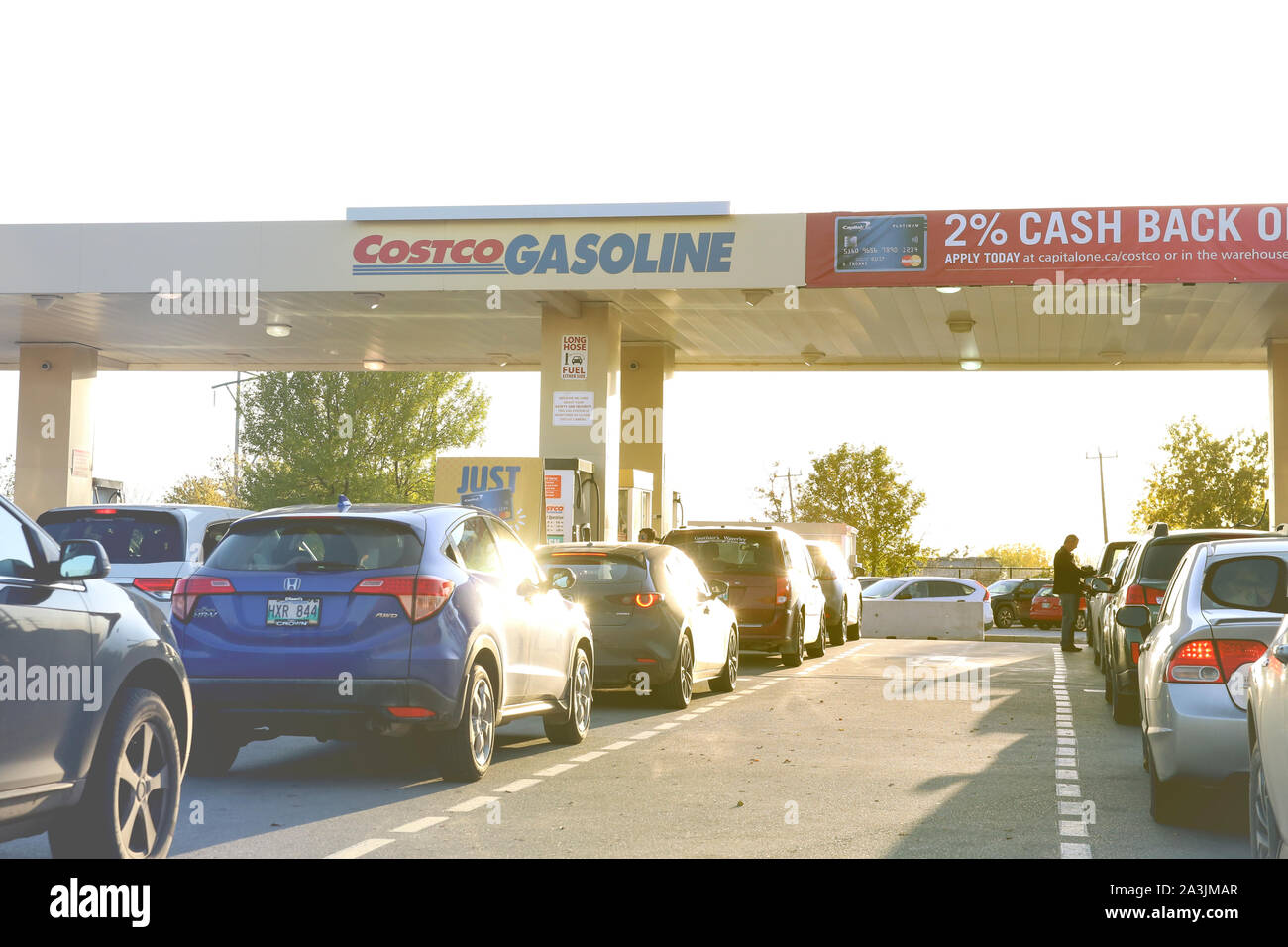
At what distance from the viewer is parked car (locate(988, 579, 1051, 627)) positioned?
4822cm

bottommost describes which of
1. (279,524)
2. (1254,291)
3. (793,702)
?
(793,702)

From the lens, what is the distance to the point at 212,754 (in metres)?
9.91

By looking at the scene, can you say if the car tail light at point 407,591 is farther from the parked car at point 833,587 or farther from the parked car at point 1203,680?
the parked car at point 833,587

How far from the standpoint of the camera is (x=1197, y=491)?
66.9 meters

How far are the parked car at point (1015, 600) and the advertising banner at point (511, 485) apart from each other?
90.5 ft

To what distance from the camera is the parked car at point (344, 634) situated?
9094 mm

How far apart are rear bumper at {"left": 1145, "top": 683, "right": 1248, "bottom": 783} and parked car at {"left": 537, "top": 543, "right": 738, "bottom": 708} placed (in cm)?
684

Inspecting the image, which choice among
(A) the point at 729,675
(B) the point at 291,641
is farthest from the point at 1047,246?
(B) the point at 291,641

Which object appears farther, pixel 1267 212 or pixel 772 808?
pixel 1267 212

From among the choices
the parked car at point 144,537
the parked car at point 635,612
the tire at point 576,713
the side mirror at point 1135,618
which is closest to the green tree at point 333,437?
the parked car at point 635,612
